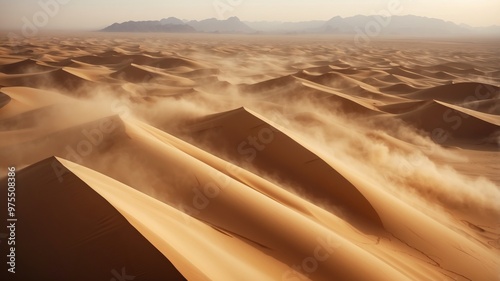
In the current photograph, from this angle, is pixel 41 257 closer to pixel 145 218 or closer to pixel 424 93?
pixel 145 218

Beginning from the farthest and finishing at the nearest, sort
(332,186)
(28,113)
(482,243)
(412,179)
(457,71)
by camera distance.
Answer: (457,71) < (28,113) < (412,179) < (332,186) < (482,243)

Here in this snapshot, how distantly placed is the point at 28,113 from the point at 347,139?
415 inches

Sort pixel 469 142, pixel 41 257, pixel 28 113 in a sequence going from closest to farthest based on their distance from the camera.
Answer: pixel 41 257
pixel 28 113
pixel 469 142

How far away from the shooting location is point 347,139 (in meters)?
12.9

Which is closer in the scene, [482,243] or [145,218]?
[145,218]

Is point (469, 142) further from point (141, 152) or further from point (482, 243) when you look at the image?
point (141, 152)

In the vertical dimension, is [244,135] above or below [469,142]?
above

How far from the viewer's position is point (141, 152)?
7320 mm

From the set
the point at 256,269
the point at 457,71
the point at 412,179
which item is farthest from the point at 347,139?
the point at 457,71

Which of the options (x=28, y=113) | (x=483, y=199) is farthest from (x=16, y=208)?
(x=483, y=199)

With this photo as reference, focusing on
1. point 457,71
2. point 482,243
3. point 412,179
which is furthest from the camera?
point 457,71

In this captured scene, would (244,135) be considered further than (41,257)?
Yes

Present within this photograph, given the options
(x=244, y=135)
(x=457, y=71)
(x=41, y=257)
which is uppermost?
(x=41, y=257)

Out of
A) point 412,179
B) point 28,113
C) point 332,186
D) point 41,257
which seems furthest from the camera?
point 28,113
